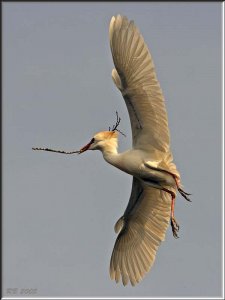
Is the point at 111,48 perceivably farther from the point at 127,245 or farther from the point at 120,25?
the point at 127,245

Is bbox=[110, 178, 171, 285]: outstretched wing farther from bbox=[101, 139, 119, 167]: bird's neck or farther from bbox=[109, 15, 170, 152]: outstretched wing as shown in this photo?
bbox=[109, 15, 170, 152]: outstretched wing

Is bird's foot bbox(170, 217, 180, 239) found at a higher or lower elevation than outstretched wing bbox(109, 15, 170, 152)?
lower

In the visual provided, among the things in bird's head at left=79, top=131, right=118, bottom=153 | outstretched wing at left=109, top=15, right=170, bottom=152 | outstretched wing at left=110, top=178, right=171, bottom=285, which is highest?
outstretched wing at left=109, top=15, right=170, bottom=152

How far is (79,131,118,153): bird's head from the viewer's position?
62.5 ft

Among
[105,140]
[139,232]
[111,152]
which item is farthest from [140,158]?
[139,232]

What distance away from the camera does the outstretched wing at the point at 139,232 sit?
19812mm

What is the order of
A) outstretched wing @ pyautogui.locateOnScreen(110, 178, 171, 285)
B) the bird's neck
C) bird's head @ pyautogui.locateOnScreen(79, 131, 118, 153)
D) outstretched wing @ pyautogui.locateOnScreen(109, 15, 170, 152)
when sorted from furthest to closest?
outstretched wing @ pyautogui.locateOnScreen(110, 178, 171, 285) → bird's head @ pyautogui.locateOnScreen(79, 131, 118, 153) → the bird's neck → outstretched wing @ pyautogui.locateOnScreen(109, 15, 170, 152)

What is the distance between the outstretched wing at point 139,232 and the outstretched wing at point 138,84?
5.03ft

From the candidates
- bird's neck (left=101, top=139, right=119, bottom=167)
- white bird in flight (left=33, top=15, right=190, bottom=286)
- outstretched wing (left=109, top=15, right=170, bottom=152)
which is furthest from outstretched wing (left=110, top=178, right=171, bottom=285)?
outstretched wing (left=109, top=15, right=170, bottom=152)

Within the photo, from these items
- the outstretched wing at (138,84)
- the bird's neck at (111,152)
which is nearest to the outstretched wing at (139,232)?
the bird's neck at (111,152)

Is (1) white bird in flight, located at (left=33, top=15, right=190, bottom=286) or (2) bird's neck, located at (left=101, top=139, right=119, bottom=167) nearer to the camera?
(1) white bird in flight, located at (left=33, top=15, right=190, bottom=286)

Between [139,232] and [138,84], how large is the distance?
324cm

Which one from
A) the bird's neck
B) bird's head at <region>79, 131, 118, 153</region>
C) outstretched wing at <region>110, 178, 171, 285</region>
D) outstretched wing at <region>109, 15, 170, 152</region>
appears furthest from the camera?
outstretched wing at <region>110, 178, 171, 285</region>

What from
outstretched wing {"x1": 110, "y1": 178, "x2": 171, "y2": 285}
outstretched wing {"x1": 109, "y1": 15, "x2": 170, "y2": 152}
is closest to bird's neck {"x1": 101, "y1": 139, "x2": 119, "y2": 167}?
outstretched wing {"x1": 109, "y1": 15, "x2": 170, "y2": 152}
